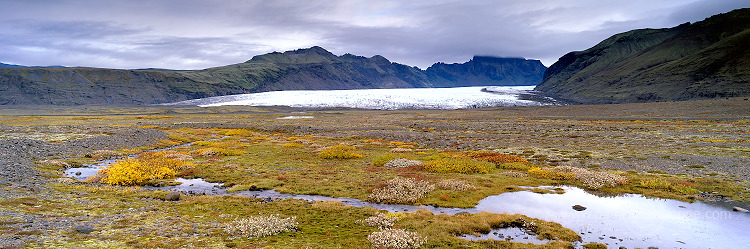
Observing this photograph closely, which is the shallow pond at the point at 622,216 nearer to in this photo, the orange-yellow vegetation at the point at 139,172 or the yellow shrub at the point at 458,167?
the orange-yellow vegetation at the point at 139,172

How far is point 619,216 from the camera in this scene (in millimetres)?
17594

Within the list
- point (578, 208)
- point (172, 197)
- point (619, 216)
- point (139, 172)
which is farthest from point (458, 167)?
point (139, 172)

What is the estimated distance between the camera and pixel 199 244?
13.0m

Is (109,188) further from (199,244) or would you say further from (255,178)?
(199,244)

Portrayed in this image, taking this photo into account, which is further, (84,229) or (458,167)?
(458,167)

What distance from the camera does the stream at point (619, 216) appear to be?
14547mm

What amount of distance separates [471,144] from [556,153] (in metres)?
12.8

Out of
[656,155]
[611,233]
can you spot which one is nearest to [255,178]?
[611,233]

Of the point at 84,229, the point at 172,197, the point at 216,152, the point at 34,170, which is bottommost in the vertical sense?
the point at 216,152

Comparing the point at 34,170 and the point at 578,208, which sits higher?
the point at 34,170

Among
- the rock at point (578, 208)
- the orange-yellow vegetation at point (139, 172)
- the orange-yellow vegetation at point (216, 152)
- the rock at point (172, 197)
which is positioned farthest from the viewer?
the orange-yellow vegetation at point (216, 152)

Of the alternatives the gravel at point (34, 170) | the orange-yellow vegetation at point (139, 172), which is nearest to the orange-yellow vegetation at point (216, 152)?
the orange-yellow vegetation at point (139, 172)

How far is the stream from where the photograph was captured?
1455cm

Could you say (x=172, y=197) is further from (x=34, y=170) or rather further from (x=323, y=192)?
(x=34, y=170)
